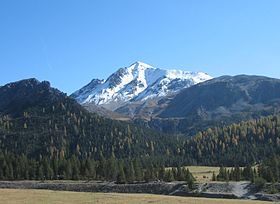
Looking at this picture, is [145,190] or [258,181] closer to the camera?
[258,181]

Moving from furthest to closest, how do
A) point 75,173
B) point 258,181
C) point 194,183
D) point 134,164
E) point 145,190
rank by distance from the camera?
point 75,173, point 134,164, point 145,190, point 194,183, point 258,181

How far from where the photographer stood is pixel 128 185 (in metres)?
126

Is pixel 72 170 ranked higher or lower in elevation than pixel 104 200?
higher

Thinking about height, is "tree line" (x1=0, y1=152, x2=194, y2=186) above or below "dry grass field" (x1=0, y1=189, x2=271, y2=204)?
above

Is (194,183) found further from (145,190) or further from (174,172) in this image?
(174,172)

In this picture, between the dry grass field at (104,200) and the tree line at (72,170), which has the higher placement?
the tree line at (72,170)

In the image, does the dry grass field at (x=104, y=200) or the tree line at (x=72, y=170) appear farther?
the tree line at (x=72, y=170)

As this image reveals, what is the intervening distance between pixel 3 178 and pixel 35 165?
1131 centimetres

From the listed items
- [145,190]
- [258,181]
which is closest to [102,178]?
[145,190]

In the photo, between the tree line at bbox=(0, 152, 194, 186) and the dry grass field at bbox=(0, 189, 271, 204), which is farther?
the tree line at bbox=(0, 152, 194, 186)

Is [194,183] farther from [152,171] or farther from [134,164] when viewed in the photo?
[134,164]

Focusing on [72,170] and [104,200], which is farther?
[72,170]

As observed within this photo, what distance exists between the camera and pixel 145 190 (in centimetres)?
12050

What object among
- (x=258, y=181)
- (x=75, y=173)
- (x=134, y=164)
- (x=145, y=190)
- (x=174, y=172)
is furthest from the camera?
(x=75, y=173)
